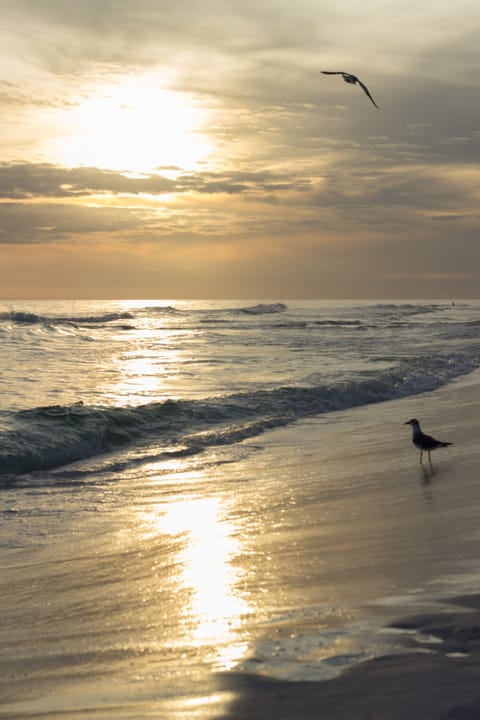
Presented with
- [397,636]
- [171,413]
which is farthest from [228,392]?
[397,636]

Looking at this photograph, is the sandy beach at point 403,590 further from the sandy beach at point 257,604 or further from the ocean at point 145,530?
the ocean at point 145,530

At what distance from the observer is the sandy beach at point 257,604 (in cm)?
387

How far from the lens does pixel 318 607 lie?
16.9 feet

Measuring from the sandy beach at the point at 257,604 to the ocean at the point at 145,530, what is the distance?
2 cm

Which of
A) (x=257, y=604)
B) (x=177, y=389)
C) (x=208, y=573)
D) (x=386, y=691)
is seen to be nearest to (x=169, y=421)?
(x=177, y=389)

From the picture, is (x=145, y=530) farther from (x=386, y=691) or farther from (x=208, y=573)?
(x=386, y=691)

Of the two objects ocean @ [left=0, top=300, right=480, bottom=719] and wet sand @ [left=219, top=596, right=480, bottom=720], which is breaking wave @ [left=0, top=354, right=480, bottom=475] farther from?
wet sand @ [left=219, top=596, right=480, bottom=720]

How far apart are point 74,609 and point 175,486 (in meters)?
4.98

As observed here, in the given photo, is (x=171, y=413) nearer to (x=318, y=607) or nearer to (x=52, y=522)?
(x=52, y=522)

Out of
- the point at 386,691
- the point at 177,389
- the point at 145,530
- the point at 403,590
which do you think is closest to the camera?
the point at 386,691

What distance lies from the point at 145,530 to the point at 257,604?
9.76ft

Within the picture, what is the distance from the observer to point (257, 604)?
17.4 ft

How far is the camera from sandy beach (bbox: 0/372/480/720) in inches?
152

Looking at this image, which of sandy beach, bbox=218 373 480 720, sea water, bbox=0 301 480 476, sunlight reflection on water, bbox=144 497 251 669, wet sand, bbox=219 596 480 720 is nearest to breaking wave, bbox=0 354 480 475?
sea water, bbox=0 301 480 476
